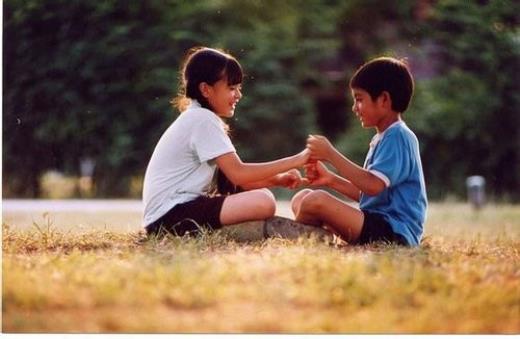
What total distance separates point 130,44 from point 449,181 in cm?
428

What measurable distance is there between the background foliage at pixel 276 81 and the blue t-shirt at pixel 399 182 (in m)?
3.10

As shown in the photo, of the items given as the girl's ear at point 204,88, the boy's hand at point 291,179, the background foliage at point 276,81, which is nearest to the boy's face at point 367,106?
the boy's hand at point 291,179

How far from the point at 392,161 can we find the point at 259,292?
1.22m

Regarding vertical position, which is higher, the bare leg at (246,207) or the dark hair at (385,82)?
the dark hair at (385,82)

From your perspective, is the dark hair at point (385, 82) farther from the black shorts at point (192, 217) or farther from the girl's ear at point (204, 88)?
the black shorts at point (192, 217)

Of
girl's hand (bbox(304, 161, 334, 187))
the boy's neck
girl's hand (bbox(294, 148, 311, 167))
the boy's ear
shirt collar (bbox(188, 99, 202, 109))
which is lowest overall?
girl's hand (bbox(304, 161, 334, 187))

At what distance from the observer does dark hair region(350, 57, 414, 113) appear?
386 centimetres

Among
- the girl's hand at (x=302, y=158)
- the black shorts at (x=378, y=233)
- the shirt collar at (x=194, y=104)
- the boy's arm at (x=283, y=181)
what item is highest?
the shirt collar at (x=194, y=104)

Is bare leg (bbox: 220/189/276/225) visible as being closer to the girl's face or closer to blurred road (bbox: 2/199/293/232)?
the girl's face

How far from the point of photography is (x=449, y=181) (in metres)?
9.91

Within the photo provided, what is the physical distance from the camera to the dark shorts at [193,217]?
147 inches

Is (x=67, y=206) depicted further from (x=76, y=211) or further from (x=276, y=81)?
(x=276, y=81)

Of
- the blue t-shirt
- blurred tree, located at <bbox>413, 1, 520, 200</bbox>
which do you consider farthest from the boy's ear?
blurred tree, located at <bbox>413, 1, 520, 200</bbox>

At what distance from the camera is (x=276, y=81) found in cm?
967
